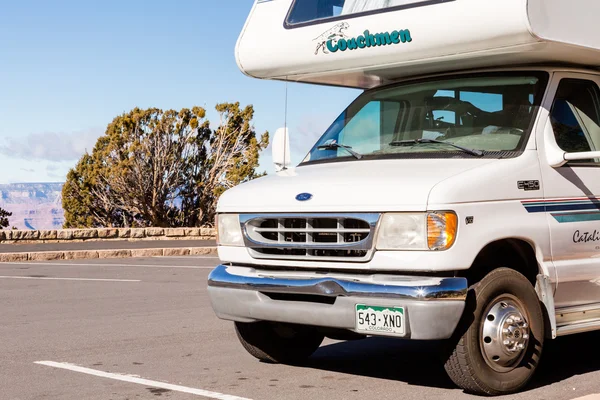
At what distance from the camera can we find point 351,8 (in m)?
7.55

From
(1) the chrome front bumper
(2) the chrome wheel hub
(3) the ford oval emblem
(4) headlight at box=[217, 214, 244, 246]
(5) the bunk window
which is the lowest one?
(2) the chrome wheel hub

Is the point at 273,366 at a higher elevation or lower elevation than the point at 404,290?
lower

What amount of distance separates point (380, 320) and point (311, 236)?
777 millimetres

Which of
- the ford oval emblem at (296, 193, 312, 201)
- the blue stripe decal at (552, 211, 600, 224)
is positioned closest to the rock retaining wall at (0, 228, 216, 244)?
the ford oval emblem at (296, 193, 312, 201)

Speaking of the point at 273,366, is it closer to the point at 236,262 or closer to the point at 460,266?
the point at 236,262

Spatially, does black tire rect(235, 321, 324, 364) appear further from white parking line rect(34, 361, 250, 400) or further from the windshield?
the windshield

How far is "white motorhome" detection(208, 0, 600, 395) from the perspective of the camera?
5.95 meters

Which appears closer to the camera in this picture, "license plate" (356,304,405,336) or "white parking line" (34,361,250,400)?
"license plate" (356,304,405,336)

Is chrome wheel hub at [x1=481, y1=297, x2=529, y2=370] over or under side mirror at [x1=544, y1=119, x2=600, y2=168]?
under

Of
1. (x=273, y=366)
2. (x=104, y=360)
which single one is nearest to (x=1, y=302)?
(x=104, y=360)

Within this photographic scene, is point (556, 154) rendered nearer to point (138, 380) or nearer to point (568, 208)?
point (568, 208)

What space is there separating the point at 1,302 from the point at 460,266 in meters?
Result: 7.83

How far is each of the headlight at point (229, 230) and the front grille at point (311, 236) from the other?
0.26ft

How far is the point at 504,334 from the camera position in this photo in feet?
20.2
